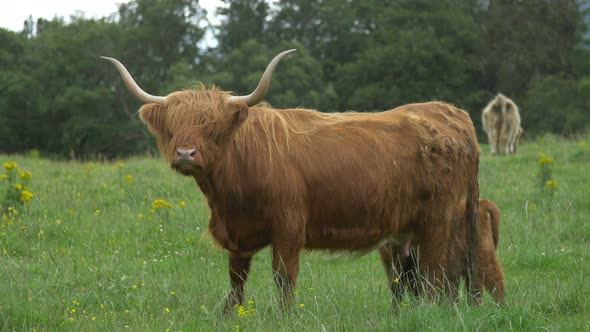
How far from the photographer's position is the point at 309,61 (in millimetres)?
41625

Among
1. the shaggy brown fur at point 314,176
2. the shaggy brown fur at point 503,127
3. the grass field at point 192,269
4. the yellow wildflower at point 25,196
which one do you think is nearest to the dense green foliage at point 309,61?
the shaggy brown fur at point 503,127

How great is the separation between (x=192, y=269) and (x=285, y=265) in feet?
6.54

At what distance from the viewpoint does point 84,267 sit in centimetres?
705

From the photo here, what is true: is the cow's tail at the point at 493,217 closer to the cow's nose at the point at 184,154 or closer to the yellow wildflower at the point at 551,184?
the cow's nose at the point at 184,154

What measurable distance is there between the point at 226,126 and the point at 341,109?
3889cm

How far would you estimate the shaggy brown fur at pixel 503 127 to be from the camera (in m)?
19.6

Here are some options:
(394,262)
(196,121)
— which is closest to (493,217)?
(394,262)

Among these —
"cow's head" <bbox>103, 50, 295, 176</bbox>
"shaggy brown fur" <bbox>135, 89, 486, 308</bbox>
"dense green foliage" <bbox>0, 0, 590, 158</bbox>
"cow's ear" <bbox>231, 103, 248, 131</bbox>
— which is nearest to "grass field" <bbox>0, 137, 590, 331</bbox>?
"shaggy brown fur" <bbox>135, 89, 486, 308</bbox>

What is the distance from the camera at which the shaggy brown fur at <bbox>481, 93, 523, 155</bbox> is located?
19594 millimetres

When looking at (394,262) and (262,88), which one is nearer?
(262,88)

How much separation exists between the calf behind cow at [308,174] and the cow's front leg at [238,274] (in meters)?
0.01

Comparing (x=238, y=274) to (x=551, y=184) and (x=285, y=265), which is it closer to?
(x=285, y=265)

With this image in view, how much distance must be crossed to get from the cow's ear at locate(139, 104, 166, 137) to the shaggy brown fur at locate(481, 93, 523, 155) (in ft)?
Result: 46.8

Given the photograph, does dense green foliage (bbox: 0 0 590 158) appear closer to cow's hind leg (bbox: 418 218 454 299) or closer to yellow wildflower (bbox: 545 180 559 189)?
yellow wildflower (bbox: 545 180 559 189)
